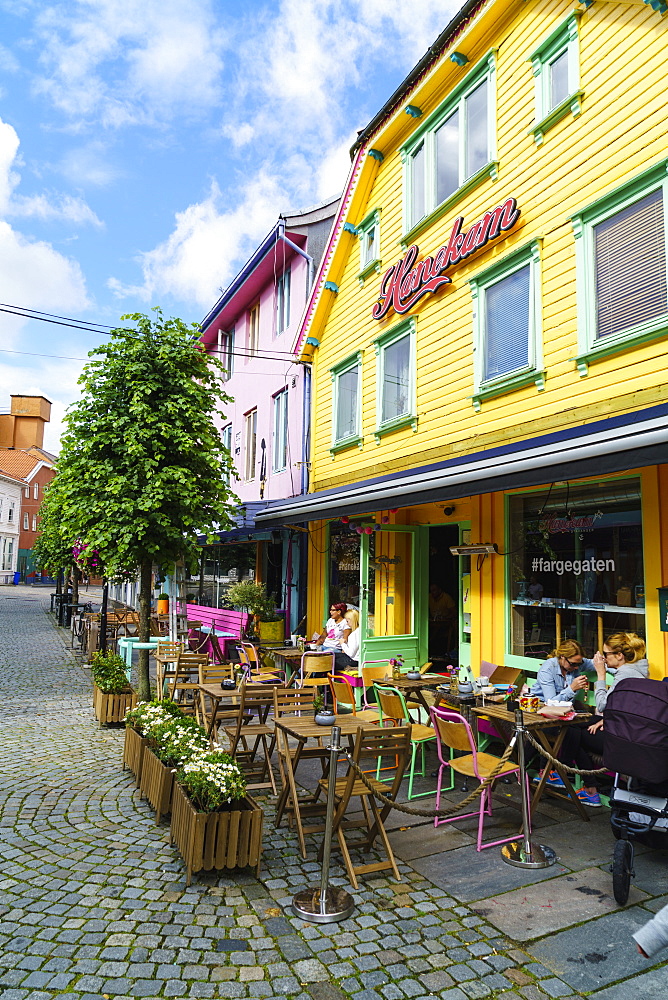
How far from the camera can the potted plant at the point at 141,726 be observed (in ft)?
20.6

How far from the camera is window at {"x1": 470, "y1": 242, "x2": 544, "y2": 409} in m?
7.68

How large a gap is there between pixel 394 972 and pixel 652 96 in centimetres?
755

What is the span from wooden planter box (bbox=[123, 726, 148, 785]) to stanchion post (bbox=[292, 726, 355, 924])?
2451mm

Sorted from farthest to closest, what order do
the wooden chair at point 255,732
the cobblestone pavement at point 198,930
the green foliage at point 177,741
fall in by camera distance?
the wooden chair at point 255,732
the green foliage at point 177,741
the cobblestone pavement at point 198,930

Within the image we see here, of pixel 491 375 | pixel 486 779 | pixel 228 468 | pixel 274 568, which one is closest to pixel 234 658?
pixel 274 568

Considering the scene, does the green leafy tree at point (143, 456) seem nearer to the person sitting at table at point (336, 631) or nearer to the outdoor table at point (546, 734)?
the person sitting at table at point (336, 631)

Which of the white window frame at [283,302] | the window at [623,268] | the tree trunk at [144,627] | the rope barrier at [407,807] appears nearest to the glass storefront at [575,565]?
the window at [623,268]

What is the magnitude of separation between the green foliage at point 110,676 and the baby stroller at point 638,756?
6720mm

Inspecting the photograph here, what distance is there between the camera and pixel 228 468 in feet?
33.1

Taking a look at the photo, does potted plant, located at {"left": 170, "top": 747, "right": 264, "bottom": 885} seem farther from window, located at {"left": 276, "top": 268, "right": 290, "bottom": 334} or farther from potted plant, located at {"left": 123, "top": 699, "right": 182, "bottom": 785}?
window, located at {"left": 276, "top": 268, "right": 290, "bottom": 334}

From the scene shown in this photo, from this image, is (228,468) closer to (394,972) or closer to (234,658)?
(234,658)

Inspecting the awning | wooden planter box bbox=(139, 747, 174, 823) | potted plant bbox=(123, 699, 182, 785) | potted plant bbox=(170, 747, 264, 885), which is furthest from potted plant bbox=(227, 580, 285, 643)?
potted plant bbox=(170, 747, 264, 885)

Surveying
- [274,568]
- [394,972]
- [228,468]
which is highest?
[228,468]

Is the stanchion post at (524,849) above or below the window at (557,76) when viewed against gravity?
below
